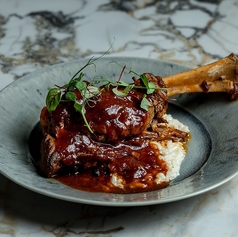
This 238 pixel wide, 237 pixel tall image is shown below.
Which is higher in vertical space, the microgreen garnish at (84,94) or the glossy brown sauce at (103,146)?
the microgreen garnish at (84,94)

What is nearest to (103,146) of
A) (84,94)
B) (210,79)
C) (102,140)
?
(102,140)

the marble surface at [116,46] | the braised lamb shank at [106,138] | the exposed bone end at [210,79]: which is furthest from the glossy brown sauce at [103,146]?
the exposed bone end at [210,79]

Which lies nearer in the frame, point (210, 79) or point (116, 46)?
point (210, 79)

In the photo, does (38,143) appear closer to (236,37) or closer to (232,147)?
(232,147)

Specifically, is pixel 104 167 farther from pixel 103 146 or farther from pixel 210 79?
pixel 210 79

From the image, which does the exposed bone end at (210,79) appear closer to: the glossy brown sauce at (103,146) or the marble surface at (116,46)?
the glossy brown sauce at (103,146)

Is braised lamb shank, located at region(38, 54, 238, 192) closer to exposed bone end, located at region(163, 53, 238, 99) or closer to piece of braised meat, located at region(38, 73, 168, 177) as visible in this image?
piece of braised meat, located at region(38, 73, 168, 177)

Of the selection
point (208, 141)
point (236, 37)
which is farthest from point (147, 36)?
point (208, 141)
